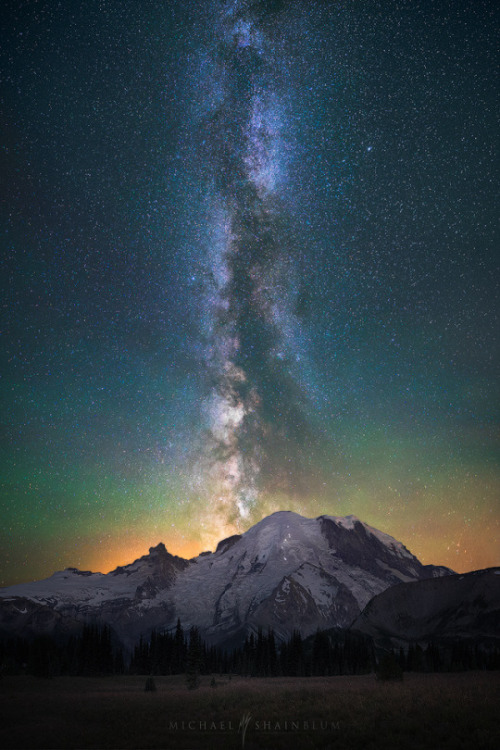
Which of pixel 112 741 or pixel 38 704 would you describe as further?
pixel 38 704

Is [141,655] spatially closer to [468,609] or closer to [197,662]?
[197,662]

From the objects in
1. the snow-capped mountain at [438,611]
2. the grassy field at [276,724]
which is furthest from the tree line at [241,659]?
the grassy field at [276,724]

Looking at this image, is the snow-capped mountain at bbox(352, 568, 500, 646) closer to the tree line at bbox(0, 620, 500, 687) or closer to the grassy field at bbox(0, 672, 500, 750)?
the tree line at bbox(0, 620, 500, 687)

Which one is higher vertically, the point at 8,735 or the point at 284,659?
the point at 8,735

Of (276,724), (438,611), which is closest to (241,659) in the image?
(438,611)

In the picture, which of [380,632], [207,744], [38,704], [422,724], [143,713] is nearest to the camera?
[207,744]

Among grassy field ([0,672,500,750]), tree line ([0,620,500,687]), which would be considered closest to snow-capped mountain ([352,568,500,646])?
tree line ([0,620,500,687])

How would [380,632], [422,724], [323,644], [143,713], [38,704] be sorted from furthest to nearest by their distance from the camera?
1. [380,632]
2. [323,644]
3. [38,704]
4. [143,713]
5. [422,724]

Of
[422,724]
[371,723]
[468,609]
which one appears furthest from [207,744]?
[468,609]
